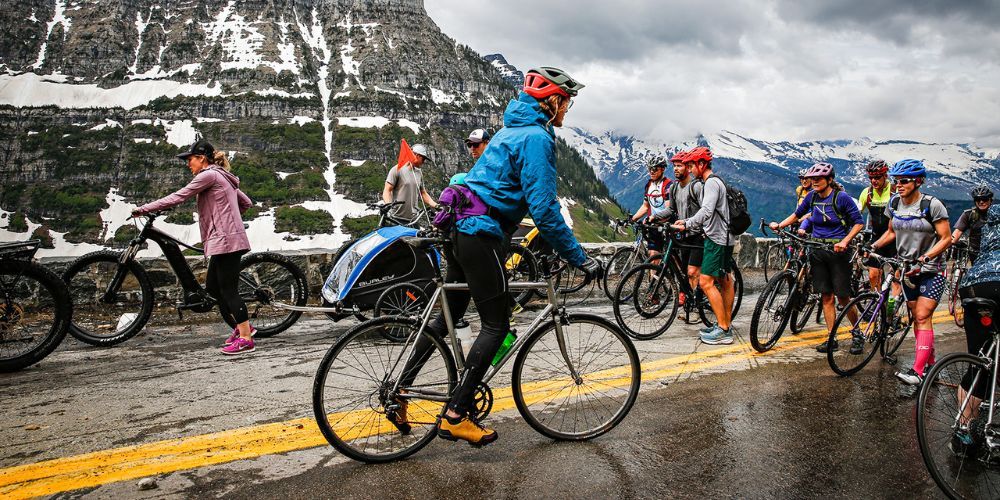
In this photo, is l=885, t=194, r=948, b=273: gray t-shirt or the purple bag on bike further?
l=885, t=194, r=948, b=273: gray t-shirt

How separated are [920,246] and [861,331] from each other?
3.27 feet

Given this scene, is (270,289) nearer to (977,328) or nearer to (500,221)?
(500,221)

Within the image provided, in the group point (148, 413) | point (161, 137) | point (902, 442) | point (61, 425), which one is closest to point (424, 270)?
point (148, 413)

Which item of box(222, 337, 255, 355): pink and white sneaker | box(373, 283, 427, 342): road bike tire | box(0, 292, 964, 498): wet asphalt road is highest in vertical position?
box(373, 283, 427, 342): road bike tire

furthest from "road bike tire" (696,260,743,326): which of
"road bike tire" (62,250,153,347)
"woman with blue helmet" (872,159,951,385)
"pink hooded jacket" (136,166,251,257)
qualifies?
"road bike tire" (62,250,153,347)

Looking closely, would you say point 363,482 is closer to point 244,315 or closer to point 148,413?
point 148,413

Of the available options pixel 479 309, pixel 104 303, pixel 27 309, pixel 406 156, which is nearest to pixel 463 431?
pixel 479 309

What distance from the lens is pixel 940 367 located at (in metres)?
3.65

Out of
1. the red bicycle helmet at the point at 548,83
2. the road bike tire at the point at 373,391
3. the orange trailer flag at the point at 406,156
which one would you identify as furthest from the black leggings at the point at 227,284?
the red bicycle helmet at the point at 548,83

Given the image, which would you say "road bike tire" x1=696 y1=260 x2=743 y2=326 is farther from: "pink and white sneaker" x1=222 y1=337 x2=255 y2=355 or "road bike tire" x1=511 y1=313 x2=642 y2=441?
"pink and white sneaker" x1=222 y1=337 x2=255 y2=355

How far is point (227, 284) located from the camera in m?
6.37

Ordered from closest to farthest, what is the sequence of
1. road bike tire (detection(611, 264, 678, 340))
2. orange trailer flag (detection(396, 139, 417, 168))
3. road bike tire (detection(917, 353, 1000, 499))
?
road bike tire (detection(917, 353, 1000, 499)) < road bike tire (detection(611, 264, 678, 340)) < orange trailer flag (detection(396, 139, 417, 168))

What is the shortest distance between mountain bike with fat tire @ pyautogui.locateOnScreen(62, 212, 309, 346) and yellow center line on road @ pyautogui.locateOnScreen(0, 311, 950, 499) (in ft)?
9.55

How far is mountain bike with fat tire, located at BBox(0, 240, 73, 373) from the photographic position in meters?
5.31
